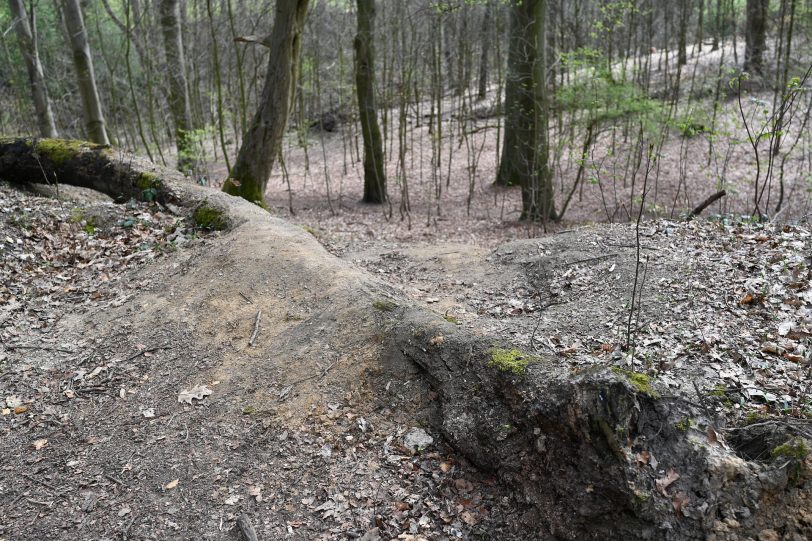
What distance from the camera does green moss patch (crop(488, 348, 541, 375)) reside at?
3.63m

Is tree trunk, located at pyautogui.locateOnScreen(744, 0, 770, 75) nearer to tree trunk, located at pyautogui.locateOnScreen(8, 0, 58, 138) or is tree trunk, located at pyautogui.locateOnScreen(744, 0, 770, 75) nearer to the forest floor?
the forest floor

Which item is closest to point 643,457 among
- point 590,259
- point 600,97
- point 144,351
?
point 590,259

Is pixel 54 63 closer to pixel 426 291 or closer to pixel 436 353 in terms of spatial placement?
pixel 426 291

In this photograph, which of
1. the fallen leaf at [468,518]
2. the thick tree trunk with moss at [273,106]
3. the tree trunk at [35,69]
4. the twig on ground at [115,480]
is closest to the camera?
the fallen leaf at [468,518]

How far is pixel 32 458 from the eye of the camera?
412 cm

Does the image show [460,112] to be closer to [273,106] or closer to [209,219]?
[273,106]

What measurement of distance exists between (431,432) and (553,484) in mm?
971

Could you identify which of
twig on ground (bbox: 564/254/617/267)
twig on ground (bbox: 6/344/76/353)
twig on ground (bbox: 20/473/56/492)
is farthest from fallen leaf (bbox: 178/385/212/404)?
twig on ground (bbox: 564/254/617/267)

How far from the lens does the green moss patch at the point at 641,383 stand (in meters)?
3.10

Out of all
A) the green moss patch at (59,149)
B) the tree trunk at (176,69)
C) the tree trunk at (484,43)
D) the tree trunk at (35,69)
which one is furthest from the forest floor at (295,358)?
the tree trunk at (484,43)

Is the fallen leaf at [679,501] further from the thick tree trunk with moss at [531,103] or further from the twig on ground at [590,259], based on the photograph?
the thick tree trunk with moss at [531,103]

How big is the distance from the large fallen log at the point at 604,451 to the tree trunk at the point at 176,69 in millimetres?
12896

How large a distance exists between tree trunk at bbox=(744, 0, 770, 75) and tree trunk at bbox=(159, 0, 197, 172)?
17.1m

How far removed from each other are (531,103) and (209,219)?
25.6 feet
